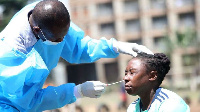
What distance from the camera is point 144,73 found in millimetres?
3389

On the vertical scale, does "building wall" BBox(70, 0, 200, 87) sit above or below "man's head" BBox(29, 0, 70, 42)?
below

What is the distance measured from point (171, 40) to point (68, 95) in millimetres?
35440

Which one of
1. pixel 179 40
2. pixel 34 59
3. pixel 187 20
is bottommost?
pixel 179 40

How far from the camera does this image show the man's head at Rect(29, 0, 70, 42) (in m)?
3.46

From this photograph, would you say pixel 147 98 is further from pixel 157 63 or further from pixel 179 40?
pixel 179 40

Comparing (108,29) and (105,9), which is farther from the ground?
(105,9)

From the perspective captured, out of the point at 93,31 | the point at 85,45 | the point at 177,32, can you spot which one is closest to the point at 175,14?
the point at 177,32

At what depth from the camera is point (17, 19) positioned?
3.73 m

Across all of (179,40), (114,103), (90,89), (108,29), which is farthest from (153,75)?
(108,29)

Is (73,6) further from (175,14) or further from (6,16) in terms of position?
(6,16)

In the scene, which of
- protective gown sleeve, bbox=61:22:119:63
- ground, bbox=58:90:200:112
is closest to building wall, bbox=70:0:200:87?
ground, bbox=58:90:200:112

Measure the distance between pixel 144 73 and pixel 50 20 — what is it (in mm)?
775

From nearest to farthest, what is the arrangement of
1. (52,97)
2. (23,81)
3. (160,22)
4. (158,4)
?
1. (23,81)
2. (52,97)
3. (158,4)
4. (160,22)

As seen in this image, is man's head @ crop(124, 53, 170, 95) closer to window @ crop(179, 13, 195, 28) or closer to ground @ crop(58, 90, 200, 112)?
ground @ crop(58, 90, 200, 112)
